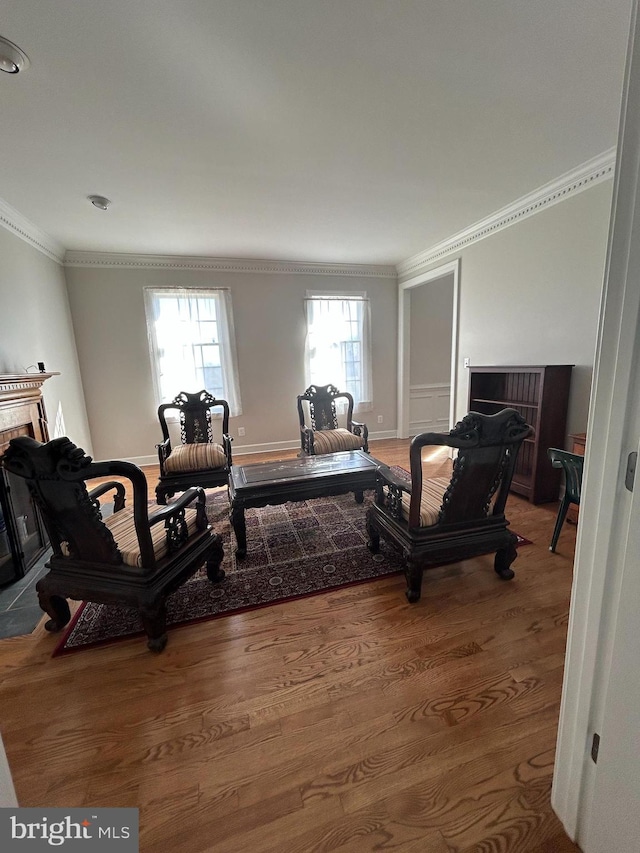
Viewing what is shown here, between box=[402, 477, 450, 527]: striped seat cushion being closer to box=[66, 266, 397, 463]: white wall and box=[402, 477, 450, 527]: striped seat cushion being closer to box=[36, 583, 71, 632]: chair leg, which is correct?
box=[36, 583, 71, 632]: chair leg

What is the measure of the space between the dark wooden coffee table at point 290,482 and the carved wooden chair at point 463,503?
17.4 inches

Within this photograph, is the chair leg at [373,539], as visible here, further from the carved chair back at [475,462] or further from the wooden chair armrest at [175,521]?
the wooden chair armrest at [175,521]

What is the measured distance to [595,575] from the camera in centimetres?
78

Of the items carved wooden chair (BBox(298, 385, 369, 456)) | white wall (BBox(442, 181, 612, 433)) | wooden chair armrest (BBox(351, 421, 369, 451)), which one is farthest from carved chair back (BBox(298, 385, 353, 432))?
white wall (BBox(442, 181, 612, 433))

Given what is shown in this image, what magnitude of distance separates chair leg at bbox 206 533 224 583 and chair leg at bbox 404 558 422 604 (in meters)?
1.10

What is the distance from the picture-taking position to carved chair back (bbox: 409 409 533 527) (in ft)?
5.46

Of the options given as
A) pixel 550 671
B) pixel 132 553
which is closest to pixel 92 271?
pixel 132 553

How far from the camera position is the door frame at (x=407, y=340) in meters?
4.13

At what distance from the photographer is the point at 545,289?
301 cm

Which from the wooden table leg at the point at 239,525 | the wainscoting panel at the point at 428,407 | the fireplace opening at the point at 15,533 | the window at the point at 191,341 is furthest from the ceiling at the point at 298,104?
the wainscoting panel at the point at 428,407

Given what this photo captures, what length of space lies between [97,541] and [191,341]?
137 inches

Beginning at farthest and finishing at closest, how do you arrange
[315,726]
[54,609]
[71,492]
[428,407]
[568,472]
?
[428,407] → [568,472] → [54,609] → [71,492] → [315,726]

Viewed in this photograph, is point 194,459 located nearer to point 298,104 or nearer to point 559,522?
point 298,104

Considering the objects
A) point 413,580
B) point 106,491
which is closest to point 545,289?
point 413,580
